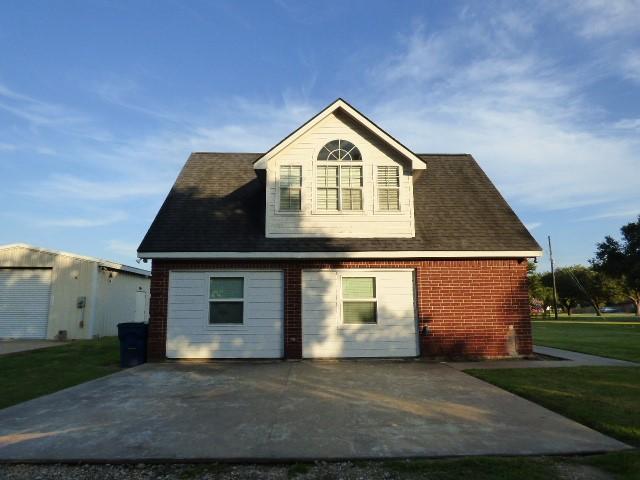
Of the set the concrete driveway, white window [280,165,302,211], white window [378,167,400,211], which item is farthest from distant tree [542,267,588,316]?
the concrete driveway

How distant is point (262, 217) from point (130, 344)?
16.3ft

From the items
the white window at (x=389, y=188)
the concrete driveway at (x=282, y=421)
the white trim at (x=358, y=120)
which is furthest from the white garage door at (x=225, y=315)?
the white window at (x=389, y=188)

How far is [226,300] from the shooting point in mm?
11383

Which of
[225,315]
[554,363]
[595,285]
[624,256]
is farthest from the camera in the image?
[595,285]

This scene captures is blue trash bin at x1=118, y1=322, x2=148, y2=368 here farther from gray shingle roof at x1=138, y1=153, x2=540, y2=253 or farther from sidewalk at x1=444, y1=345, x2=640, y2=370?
sidewalk at x1=444, y1=345, x2=640, y2=370

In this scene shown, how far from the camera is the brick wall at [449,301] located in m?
11.2

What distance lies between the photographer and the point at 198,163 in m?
15.2

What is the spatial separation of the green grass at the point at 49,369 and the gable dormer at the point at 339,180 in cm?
576

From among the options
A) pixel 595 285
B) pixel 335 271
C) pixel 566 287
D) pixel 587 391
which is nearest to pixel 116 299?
pixel 335 271

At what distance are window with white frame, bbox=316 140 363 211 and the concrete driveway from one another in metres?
5.25

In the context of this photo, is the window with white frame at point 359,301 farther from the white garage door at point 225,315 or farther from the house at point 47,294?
the house at point 47,294

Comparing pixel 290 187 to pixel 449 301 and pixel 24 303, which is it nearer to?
pixel 449 301

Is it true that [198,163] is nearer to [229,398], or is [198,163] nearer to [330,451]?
[229,398]

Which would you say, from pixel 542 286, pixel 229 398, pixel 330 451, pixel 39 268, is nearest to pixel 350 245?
pixel 229 398
